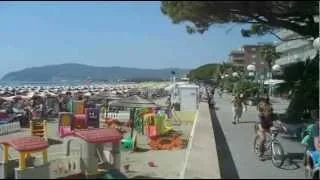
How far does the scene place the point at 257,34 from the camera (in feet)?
64.5

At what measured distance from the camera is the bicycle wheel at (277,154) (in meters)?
12.0

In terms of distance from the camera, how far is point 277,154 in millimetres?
12195

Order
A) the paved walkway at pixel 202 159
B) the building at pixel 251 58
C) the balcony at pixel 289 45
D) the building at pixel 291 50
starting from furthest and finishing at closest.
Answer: the building at pixel 251 58 < the balcony at pixel 289 45 < the building at pixel 291 50 < the paved walkway at pixel 202 159

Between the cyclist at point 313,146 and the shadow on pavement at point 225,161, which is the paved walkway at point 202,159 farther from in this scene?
the cyclist at point 313,146

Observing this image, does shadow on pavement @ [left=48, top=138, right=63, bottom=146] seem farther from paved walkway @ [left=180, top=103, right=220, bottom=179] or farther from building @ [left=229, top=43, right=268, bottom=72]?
building @ [left=229, top=43, right=268, bottom=72]

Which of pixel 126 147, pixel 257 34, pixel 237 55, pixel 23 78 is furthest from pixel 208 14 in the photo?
pixel 23 78

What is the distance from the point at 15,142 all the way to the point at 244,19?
592 cm

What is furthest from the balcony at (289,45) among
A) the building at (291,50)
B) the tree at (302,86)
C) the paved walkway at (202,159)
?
the paved walkway at (202,159)

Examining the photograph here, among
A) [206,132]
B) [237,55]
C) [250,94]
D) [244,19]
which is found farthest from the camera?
[237,55]

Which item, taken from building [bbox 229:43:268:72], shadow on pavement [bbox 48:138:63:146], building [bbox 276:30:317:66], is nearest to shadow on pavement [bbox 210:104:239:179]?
shadow on pavement [bbox 48:138:63:146]

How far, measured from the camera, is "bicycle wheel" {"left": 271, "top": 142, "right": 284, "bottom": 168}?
1202 cm

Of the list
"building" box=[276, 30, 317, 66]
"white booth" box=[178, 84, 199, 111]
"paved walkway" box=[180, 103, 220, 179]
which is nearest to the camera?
"paved walkway" box=[180, 103, 220, 179]

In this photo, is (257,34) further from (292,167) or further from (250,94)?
(250,94)

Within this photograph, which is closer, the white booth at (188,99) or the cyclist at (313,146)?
the cyclist at (313,146)
